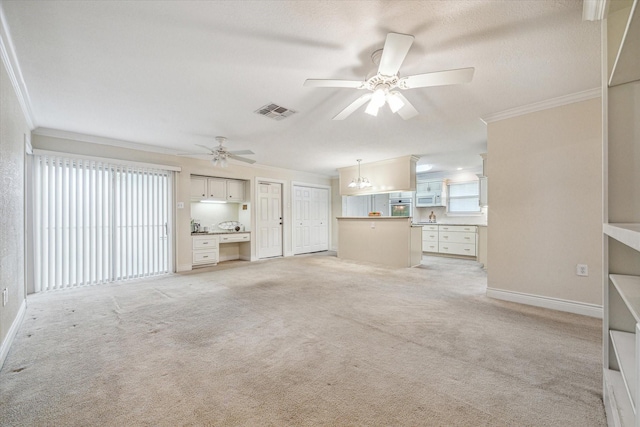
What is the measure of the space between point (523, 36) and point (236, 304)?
3755 millimetres

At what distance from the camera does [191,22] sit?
186cm

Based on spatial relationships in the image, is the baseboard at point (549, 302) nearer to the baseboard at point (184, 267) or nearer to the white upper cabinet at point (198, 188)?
the baseboard at point (184, 267)

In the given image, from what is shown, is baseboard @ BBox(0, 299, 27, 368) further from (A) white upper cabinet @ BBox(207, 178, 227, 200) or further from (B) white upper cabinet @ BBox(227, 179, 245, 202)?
(B) white upper cabinet @ BBox(227, 179, 245, 202)

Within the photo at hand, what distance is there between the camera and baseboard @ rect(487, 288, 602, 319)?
287 cm

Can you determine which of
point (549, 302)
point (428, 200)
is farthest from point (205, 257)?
point (428, 200)

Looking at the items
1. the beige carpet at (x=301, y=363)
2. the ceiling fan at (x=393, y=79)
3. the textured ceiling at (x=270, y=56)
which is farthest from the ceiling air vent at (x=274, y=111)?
the beige carpet at (x=301, y=363)

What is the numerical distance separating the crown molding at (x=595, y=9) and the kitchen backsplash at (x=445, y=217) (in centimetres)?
658

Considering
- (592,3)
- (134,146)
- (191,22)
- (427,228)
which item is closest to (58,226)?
(134,146)

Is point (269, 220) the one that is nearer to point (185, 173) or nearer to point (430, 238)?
point (185, 173)

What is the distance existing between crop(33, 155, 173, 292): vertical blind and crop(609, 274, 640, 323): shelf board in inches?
235

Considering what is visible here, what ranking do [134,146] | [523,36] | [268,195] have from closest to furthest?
[523,36] → [134,146] → [268,195]

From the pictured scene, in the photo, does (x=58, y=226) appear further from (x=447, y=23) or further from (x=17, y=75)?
(x=447, y=23)

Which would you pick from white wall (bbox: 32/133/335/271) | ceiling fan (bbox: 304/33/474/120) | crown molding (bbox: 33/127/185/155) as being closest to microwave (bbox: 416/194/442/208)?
white wall (bbox: 32/133/335/271)

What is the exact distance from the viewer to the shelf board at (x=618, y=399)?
3.61 feet
